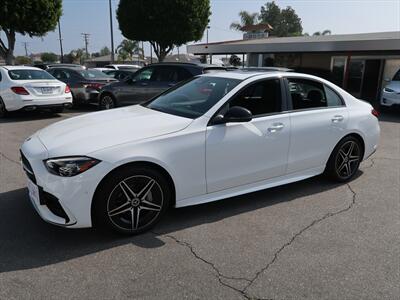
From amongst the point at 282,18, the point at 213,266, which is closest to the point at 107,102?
the point at 213,266

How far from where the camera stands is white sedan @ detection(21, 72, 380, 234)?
10.7 ft

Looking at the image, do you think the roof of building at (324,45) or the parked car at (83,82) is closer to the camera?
the parked car at (83,82)

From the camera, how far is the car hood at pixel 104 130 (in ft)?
11.0

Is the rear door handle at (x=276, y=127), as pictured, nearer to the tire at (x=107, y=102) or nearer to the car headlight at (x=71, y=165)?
the car headlight at (x=71, y=165)

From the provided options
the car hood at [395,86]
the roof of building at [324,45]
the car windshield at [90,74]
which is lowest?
the car hood at [395,86]

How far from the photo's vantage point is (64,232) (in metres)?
3.61

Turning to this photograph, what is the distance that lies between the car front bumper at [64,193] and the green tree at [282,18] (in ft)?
339

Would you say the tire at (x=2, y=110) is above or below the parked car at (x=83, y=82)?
below

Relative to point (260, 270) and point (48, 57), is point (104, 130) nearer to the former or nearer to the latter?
point (260, 270)

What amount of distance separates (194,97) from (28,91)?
6873 mm

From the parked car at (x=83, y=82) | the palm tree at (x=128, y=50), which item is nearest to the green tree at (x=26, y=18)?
the parked car at (x=83, y=82)

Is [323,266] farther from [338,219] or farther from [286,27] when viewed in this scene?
[286,27]

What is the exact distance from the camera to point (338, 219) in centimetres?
408

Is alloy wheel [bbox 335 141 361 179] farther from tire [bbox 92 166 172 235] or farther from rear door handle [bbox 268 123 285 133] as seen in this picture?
tire [bbox 92 166 172 235]
